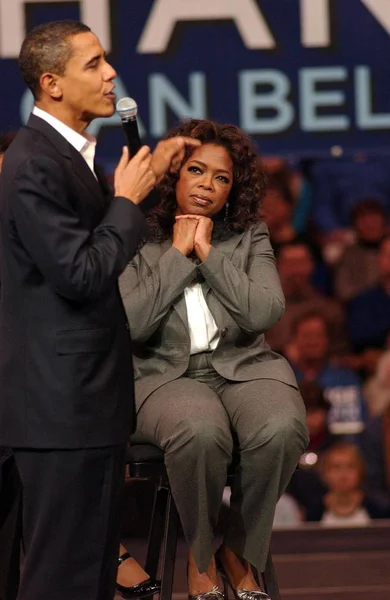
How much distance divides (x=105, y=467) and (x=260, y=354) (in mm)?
838

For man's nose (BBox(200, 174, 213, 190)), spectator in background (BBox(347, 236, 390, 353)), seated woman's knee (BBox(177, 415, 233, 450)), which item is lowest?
spectator in background (BBox(347, 236, 390, 353))

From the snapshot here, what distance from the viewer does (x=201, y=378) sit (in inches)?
127

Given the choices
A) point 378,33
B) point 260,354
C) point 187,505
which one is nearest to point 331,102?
point 378,33

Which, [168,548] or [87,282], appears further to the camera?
[168,548]

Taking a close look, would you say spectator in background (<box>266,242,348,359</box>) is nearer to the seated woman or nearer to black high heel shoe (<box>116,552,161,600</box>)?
the seated woman

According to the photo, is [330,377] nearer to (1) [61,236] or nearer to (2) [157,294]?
(2) [157,294]

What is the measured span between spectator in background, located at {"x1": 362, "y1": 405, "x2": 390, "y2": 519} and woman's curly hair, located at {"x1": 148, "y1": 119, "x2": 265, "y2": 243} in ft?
5.12

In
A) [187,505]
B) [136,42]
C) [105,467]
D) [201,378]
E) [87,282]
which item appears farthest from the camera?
[136,42]

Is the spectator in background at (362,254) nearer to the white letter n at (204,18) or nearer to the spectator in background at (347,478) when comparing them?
the spectator in background at (347,478)

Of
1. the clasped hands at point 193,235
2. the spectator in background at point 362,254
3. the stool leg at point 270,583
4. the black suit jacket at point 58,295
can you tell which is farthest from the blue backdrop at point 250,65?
the black suit jacket at point 58,295

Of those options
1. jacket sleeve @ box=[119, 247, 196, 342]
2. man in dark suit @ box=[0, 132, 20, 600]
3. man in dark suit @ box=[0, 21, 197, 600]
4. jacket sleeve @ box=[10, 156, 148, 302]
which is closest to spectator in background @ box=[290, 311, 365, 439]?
jacket sleeve @ box=[119, 247, 196, 342]

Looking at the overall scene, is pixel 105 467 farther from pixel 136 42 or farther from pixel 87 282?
pixel 136 42

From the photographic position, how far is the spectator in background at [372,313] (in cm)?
462

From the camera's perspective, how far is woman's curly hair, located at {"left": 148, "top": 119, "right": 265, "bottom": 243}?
10.9 ft
